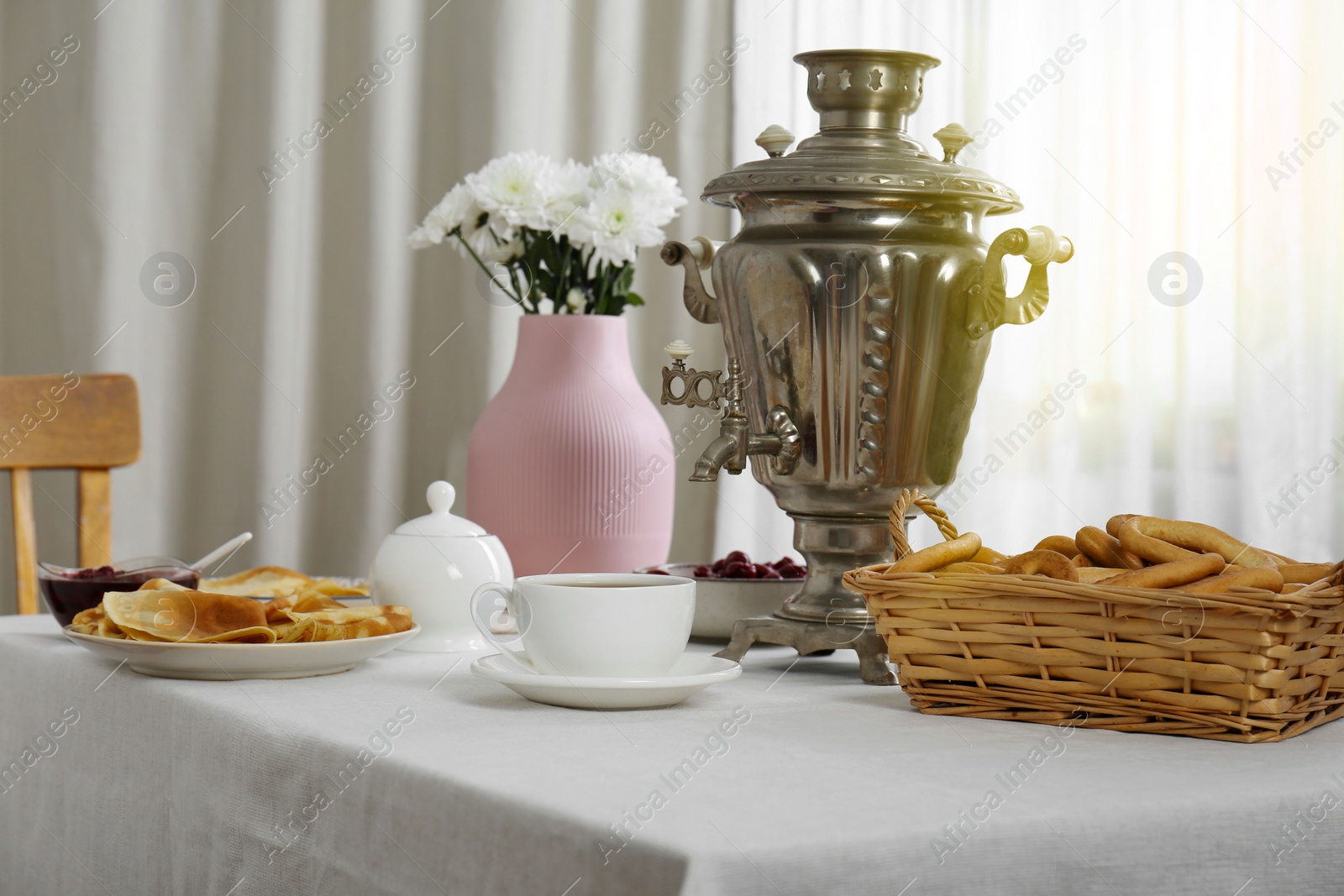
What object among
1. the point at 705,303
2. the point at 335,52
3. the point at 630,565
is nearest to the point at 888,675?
the point at 705,303

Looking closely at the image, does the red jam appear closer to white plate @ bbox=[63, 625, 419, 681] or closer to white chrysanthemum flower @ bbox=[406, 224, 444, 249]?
white plate @ bbox=[63, 625, 419, 681]

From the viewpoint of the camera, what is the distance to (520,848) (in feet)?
1.84

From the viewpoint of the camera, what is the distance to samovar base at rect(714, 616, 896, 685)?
928 millimetres

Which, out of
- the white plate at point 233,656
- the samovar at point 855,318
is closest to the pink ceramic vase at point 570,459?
the samovar at point 855,318

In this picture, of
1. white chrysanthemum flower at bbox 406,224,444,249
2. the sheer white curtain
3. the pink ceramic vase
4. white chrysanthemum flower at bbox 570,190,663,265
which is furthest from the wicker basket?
the sheer white curtain

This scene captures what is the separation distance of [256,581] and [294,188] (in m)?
1.22

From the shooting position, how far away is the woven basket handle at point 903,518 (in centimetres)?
88

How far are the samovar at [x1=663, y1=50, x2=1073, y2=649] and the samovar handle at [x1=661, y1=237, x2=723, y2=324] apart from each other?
5 centimetres

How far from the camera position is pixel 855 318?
97 cm

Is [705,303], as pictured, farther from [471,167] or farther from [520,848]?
[471,167]

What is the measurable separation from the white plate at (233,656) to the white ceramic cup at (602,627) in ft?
0.45

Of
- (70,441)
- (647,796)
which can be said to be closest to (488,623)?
(647,796)

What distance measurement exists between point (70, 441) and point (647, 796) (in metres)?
1.38

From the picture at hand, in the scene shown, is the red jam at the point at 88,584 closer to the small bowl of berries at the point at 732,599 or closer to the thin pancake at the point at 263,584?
the thin pancake at the point at 263,584
